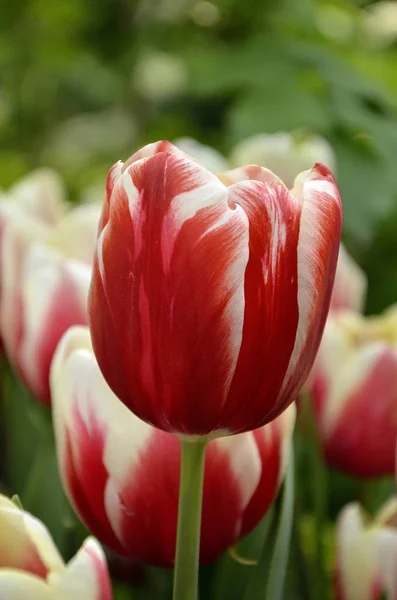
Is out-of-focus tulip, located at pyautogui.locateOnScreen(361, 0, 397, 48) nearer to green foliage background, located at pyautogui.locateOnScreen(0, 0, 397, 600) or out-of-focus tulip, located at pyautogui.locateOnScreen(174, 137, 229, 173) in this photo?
green foliage background, located at pyautogui.locateOnScreen(0, 0, 397, 600)

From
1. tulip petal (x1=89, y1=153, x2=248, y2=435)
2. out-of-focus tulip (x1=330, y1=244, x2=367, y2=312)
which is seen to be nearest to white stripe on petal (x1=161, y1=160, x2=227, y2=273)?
tulip petal (x1=89, y1=153, x2=248, y2=435)

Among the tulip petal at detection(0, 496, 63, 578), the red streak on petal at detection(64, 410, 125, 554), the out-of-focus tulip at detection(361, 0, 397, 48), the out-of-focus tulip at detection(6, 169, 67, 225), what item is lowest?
the out-of-focus tulip at detection(361, 0, 397, 48)

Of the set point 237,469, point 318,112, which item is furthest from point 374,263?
point 237,469

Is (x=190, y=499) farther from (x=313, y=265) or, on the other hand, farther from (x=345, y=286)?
(x=345, y=286)

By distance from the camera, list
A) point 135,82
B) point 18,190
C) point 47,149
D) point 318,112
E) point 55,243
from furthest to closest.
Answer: point 47,149 < point 135,82 < point 318,112 < point 18,190 < point 55,243

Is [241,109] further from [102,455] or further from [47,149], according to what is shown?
[47,149]

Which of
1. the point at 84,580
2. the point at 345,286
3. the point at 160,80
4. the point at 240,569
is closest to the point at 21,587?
the point at 84,580
